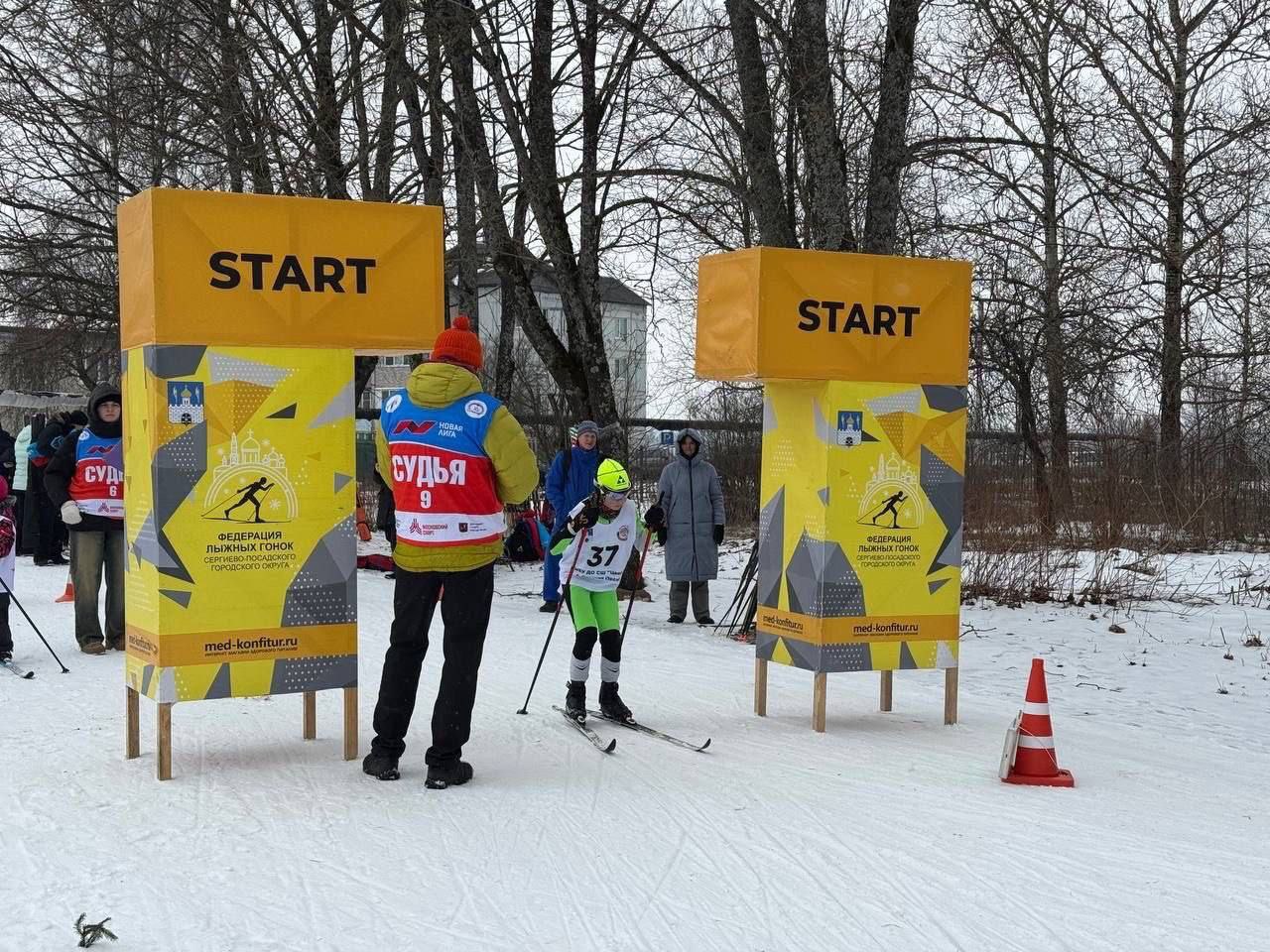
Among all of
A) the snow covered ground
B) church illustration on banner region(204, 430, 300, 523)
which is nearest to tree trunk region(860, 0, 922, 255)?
the snow covered ground

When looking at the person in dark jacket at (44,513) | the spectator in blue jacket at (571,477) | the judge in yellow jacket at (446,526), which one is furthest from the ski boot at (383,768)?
the person in dark jacket at (44,513)

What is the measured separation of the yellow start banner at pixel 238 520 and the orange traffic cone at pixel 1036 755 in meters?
3.56

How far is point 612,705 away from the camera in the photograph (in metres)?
7.94

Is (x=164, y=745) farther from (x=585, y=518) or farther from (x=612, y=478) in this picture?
(x=612, y=478)

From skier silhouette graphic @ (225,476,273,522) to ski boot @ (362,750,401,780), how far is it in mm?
1378

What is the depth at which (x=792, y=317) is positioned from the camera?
25.4 feet

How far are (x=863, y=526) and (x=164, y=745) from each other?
13.9 ft

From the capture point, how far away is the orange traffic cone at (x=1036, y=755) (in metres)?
6.61

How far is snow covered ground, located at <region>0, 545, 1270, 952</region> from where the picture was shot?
4465 millimetres

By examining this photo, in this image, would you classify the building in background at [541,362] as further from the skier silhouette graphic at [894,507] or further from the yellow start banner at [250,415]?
the yellow start banner at [250,415]

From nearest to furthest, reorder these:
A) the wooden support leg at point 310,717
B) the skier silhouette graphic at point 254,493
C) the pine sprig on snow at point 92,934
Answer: the pine sprig on snow at point 92,934, the skier silhouette graphic at point 254,493, the wooden support leg at point 310,717

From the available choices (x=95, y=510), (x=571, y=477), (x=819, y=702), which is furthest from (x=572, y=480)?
(x=819, y=702)

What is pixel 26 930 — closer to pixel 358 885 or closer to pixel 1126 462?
pixel 358 885

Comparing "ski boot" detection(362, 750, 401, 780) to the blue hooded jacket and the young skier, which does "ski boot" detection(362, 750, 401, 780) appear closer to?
the young skier
